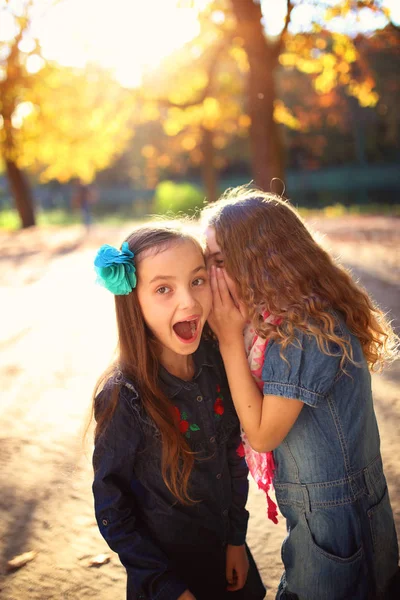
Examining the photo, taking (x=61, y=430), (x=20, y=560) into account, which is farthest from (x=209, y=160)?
(x=20, y=560)

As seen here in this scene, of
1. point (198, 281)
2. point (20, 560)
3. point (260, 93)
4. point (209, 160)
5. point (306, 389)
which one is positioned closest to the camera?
point (306, 389)

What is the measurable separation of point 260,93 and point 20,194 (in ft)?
43.5

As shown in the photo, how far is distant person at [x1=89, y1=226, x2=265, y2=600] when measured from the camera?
1.79m

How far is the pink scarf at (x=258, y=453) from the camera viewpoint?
1862 mm

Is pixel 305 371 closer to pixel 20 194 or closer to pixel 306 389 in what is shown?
pixel 306 389

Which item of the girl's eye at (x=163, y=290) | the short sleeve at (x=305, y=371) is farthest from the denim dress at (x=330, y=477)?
the girl's eye at (x=163, y=290)

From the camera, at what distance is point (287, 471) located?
185cm

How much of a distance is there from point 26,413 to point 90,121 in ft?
34.3

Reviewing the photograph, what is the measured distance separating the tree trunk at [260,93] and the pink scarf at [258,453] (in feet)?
22.9

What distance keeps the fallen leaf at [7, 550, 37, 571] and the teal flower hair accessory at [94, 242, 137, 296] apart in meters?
1.73

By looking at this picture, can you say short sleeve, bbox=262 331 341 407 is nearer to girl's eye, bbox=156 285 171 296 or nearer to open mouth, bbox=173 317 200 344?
open mouth, bbox=173 317 200 344

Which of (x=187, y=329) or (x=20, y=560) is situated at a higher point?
(x=187, y=329)

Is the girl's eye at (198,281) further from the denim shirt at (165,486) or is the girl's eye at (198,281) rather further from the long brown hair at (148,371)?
the denim shirt at (165,486)

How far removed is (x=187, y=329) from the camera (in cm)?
193
